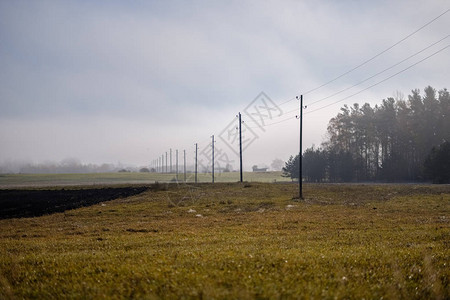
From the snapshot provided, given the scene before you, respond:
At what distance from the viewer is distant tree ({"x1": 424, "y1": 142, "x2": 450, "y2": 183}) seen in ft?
199

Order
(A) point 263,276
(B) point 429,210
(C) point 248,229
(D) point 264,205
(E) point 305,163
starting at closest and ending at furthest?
(A) point 263,276 → (C) point 248,229 → (B) point 429,210 → (D) point 264,205 → (E) point 305,163

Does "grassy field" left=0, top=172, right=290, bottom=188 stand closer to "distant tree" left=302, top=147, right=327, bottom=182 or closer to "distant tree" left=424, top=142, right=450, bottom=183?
"distant tree" left=302, top=147, right=327, bottom=182

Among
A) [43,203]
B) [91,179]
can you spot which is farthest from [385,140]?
[91,179]

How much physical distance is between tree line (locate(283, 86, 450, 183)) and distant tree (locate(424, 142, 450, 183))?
9.01 feet

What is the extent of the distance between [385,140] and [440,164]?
92.2 ft

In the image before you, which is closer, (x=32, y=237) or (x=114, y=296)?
(x=114, y=296)

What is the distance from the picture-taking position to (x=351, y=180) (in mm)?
93125

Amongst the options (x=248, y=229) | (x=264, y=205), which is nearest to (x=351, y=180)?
(x=264, y=205)

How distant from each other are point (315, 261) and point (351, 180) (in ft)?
299

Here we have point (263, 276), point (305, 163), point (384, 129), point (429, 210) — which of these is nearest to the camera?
point (263, 276)

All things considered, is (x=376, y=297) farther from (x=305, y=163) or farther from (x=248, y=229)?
(x=305, y=163)

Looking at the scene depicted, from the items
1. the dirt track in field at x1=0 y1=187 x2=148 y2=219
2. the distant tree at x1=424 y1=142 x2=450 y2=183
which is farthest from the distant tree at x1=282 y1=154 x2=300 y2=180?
the dirt track in field at x1=0 y1=187 x2=148 y2=219

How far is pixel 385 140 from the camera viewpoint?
8862 cm

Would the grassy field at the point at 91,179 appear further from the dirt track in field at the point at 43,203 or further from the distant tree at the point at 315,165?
the dirt track in field at the point at 43,203
